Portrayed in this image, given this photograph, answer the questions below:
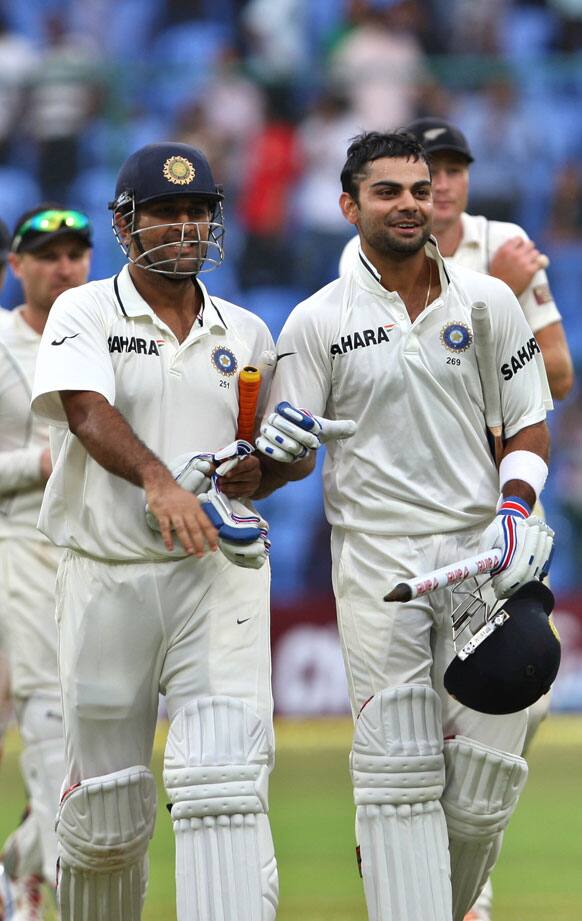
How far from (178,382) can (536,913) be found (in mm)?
2317

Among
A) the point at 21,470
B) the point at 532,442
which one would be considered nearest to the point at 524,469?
the point at 532,442

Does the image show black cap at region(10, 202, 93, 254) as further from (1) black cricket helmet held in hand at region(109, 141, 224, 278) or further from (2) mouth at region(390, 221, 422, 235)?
(2) mouth at region(390, 221, 422, 235)

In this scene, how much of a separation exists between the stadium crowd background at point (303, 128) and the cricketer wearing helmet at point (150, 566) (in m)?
7.37

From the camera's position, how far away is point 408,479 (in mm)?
4516

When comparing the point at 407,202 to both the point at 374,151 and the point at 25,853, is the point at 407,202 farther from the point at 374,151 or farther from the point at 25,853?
the point at 25,853

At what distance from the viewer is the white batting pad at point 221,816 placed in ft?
13.2

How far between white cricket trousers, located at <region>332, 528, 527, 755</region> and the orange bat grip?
43 cm

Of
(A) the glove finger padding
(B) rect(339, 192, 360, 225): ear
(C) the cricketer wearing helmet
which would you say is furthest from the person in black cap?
(A) the glove finger padding

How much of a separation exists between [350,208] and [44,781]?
216 centimetres

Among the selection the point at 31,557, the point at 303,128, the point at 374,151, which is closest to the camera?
the point at 374,151

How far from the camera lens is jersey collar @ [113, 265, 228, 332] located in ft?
14.5

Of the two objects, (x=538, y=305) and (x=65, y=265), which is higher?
(x=65, y=265)

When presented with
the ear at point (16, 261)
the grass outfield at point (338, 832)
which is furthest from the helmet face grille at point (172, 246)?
the grass outfield at point (338, 832)

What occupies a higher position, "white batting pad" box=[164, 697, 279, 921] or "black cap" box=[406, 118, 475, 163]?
"black cap" box=[406, 118, 475, 163]
